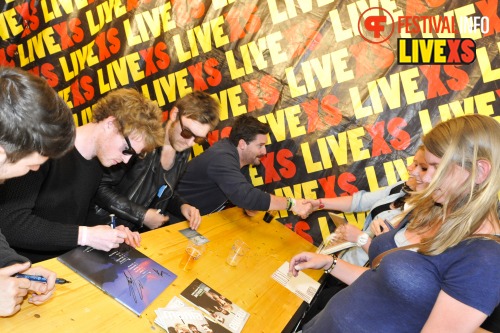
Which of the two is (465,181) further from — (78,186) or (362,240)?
(78,186)

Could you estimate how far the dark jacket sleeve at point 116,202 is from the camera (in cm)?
235

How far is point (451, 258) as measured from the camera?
120 cm

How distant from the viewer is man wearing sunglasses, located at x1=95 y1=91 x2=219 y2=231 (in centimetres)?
242

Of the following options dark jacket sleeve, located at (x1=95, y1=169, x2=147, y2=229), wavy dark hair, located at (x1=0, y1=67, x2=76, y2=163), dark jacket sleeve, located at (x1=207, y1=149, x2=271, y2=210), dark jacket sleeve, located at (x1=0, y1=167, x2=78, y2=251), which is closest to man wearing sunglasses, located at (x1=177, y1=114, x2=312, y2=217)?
dark jacket sleeve, located at (x1=207, y1=149, x2=271, y2=210)

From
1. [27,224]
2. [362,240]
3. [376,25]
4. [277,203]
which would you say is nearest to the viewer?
[27,224]

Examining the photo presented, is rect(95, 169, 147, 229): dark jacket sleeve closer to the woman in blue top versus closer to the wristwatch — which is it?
the wristwatch

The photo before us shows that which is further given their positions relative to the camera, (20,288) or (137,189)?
(137,189)

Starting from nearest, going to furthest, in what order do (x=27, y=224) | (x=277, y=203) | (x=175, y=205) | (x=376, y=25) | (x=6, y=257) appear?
1. (x=6, y=257)
2. (x=27, y=224)
3. (x=175, y=205)
4. (x=277, y=203)
5. (x=376, y=25)

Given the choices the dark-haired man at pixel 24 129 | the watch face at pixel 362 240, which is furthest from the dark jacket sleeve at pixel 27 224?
the watch face at pixel 362 240

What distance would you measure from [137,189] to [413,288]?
5.81 ft

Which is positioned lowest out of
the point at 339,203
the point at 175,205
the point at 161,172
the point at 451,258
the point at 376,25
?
the point at 339,203

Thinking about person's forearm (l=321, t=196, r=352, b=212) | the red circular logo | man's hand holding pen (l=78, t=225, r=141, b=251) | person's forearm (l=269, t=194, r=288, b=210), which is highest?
the red circular logo

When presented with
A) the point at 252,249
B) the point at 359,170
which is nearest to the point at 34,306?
the point at 252,249

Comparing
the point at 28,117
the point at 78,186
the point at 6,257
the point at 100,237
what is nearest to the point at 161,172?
the point at 78,186
